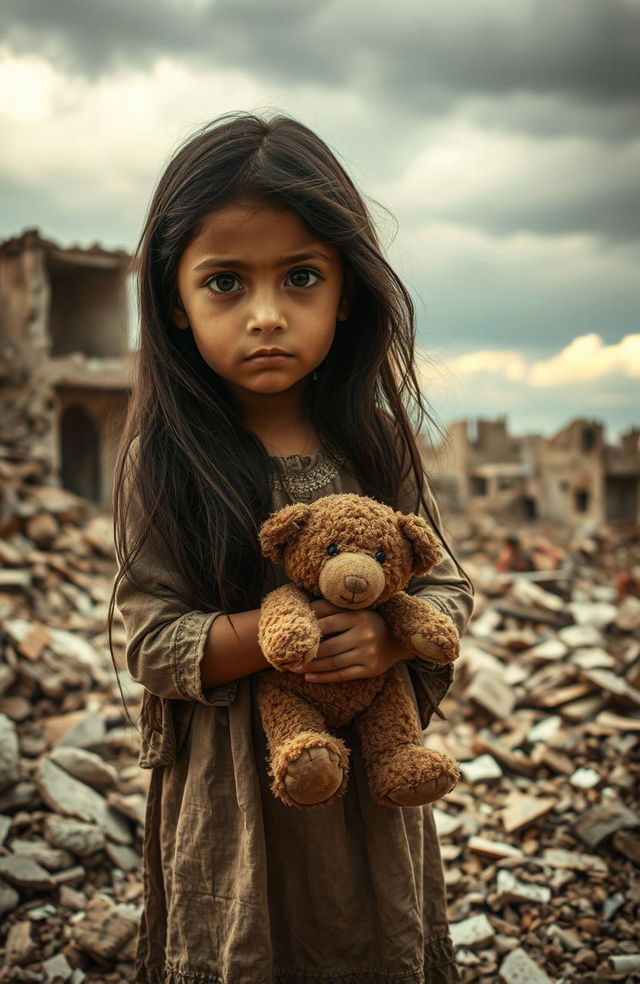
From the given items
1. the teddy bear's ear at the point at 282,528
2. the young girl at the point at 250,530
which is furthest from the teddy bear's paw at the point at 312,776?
the teddy bear's ear at the point at 282,528

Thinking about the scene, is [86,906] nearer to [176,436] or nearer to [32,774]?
[32,774]

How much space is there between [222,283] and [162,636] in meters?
0.75

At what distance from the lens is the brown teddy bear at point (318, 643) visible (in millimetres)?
1339

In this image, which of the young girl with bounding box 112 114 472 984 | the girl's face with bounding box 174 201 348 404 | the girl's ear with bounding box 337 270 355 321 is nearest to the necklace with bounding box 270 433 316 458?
the young girl with bounding box 112 114 472 984

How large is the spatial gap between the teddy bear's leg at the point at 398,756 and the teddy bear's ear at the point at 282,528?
1.35ft

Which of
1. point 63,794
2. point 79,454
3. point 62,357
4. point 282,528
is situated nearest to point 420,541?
point 282,528

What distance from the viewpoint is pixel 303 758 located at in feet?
4.35

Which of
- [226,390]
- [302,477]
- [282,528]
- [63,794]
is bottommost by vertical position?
[63,794]

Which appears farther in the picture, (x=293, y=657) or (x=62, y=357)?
(x=62, y=357)

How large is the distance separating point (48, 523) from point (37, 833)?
13.7ft

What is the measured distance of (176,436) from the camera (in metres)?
1.64

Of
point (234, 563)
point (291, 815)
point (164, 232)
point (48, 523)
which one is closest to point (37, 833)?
point (291, 815)

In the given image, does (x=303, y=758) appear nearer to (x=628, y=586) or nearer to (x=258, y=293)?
(x=258, y=293)

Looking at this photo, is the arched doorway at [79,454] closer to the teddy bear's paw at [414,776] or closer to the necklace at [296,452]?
the necklace at [296,452]
